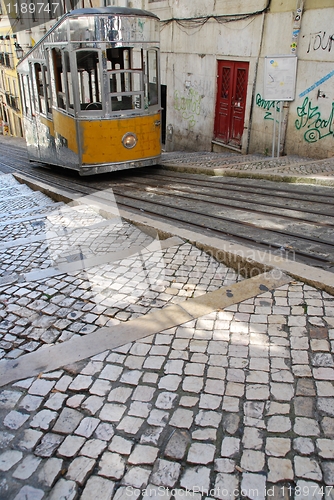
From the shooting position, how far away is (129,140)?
31.0ft

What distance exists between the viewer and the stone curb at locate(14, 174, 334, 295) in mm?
4160

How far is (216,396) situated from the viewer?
293 centimetres

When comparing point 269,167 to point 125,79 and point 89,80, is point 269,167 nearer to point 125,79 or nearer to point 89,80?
point 125,79

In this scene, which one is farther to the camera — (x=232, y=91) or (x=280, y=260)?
(x=232, y=91)

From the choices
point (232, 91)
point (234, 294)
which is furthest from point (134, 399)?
point (232, 91)

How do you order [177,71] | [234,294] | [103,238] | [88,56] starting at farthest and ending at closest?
[177,71]
[88,56]
[103,238]
[234,294]

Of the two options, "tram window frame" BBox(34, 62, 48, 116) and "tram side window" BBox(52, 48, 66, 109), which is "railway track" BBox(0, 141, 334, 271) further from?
"tram window frame" BBox(34, 62, 48, 116)

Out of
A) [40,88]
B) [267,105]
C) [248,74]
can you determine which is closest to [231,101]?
[248,74]

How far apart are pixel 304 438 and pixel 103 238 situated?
159 inches

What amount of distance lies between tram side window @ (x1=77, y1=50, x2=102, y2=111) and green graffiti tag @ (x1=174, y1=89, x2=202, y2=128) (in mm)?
7223

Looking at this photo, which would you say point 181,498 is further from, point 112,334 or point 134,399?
point 112,334

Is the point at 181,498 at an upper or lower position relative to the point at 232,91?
lower

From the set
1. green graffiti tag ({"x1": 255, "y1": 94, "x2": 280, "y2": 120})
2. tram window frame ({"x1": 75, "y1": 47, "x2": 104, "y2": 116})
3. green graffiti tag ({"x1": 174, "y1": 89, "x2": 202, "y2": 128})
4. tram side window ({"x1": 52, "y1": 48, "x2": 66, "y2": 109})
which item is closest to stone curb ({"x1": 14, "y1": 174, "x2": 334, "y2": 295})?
tram window frame ({"x1": 75, "y1": 47, "x2": 104, "y2": 116})

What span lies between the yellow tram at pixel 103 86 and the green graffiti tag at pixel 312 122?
12.8ft
